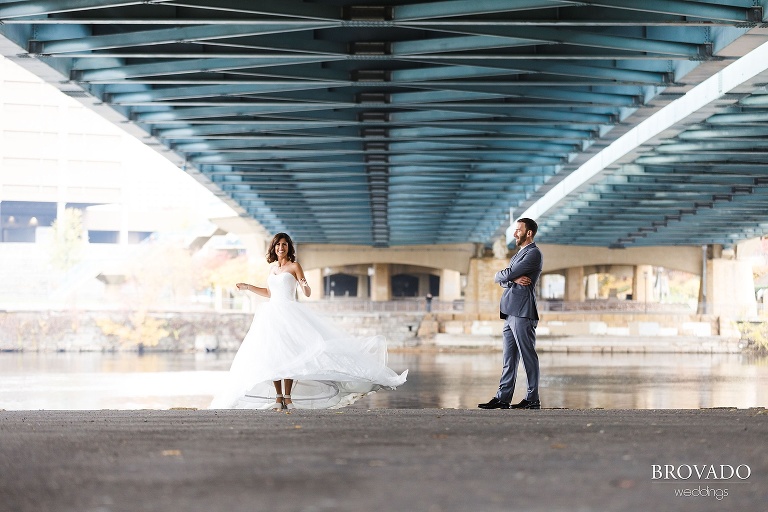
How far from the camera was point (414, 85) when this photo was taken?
18.4 metres

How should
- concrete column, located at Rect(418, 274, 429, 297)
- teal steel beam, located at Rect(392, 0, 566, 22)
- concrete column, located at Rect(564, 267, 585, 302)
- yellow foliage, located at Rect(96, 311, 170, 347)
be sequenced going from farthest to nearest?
1. concrete column, located at Rect(418, 274, 429, 297)
2. concrete column, located at Rect(564, 267, 585, 302)
3. yellow foliage, located at Rect(96, 311, 170, 347)
4. teal steel beam, located at Rect(392, 0, 566, 22)

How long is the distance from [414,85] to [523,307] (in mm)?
8590

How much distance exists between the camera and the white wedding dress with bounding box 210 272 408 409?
38.9 feet

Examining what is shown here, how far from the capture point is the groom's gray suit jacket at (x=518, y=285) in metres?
10.4

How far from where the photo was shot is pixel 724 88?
60.0ft

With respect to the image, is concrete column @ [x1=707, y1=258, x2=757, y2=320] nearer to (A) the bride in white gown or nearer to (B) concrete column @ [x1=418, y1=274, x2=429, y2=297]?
(B) concrete column @ [x1=418, y1=274, x2=429, y2=297]

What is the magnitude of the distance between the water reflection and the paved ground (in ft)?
52.1

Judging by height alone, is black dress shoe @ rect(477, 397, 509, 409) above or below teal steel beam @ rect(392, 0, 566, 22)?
below

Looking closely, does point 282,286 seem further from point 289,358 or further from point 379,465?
point 379,465

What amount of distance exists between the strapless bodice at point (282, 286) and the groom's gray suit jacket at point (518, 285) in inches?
96.5

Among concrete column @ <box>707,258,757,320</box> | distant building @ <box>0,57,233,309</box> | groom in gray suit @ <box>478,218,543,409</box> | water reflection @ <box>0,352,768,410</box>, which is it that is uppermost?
distant building @ <box>0,57,233,309</box>

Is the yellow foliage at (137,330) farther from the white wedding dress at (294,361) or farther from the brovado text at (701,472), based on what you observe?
the brovado text at (701,472)

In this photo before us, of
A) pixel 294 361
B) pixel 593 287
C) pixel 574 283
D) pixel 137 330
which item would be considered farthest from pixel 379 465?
pixel 593 287

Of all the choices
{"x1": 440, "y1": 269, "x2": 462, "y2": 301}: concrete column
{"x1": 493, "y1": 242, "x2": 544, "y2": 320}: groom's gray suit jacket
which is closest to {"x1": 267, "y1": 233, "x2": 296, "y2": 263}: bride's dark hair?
{"x1": 493, "y1": 242, "x2": 544, "y2": 320}: groom's gray suit jacket
